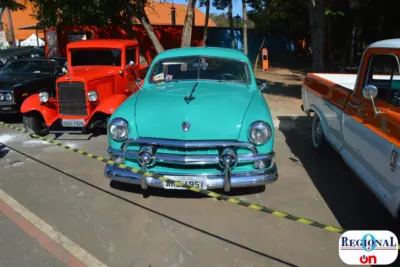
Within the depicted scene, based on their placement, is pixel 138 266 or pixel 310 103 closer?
pixel 138 266

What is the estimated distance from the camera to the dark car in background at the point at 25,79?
8.55 metres

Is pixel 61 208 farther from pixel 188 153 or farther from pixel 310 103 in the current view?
pixel 310 103

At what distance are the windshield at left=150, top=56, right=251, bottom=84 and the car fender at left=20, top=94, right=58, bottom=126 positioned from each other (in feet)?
8.97

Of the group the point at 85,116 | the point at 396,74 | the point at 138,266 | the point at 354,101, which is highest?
the point at 396,74

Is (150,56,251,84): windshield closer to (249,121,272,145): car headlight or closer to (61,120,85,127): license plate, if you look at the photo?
(249,121,272,145): car headlight

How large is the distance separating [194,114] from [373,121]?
6.00ft

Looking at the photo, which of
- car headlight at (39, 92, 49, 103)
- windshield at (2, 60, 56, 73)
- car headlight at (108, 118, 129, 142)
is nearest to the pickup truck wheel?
car headlight at (108, 118, 129, 142)

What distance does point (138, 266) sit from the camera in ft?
10.8

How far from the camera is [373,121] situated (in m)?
3.83

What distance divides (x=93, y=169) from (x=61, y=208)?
1.38 m

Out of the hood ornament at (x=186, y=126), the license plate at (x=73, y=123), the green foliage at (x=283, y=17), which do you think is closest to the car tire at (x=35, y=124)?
the license plate at (x=73, y=123)

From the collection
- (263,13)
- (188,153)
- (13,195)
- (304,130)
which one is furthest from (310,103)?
(263,13)

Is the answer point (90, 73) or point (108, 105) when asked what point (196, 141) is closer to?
point (108, 105)

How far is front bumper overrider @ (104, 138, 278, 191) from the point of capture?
13.2ft
